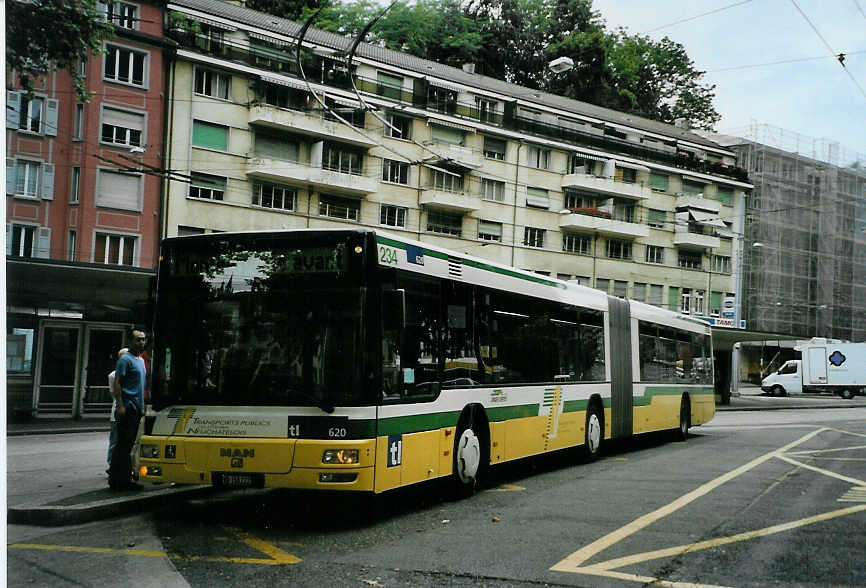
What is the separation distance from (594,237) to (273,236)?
1805 inches

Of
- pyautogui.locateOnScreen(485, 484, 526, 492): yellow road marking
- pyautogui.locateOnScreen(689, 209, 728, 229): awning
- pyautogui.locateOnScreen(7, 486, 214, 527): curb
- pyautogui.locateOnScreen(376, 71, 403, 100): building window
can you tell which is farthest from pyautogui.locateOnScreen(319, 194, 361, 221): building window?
pyautogui.locateOnScreen(7, 486, 214, 527): curb

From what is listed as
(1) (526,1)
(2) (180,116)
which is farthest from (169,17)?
(1) (526,1)

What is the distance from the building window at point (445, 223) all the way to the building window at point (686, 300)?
18.1 m

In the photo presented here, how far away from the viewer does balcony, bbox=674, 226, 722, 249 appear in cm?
5450

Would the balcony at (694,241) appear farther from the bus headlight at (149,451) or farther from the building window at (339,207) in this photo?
the bus headlight at (149,451)

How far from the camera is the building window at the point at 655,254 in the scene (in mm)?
55031

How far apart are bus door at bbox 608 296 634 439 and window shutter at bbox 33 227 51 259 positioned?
628 inches

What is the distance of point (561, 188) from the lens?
51.7 metres

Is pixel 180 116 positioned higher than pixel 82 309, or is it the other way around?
pixel 180 116

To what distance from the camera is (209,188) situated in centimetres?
3675

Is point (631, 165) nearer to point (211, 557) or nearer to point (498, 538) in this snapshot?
point (498, 538)

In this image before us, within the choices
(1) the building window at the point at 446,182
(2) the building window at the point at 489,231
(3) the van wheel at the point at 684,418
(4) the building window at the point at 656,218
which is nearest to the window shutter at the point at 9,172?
(3) the van wheel at the point at 684,418

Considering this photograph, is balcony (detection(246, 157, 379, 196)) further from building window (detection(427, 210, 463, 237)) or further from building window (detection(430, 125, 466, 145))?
building window (detection(430, 125, 466, 145))

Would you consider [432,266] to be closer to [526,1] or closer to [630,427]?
[630,427]
